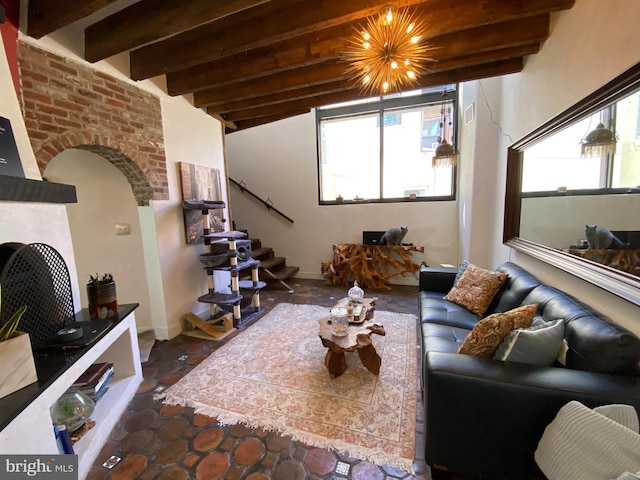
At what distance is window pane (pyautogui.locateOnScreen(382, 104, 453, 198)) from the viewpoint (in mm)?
4316

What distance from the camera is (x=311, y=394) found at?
188 cm

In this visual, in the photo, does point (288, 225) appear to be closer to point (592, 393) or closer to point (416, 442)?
point (416, 442)

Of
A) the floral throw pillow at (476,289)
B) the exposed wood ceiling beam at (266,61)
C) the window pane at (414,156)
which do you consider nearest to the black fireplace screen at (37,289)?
the exposed wood ceiling beam at (266,61)

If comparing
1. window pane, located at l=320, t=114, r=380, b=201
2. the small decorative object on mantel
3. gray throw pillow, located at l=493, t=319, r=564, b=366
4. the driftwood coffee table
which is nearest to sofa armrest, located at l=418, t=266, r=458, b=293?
the driftwood coffee table

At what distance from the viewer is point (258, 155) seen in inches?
202

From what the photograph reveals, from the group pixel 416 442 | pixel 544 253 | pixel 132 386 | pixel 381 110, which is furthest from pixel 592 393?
pixel 381 110

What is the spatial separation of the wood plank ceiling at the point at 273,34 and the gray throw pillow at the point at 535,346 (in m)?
2.10

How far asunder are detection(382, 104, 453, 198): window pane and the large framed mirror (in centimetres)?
187

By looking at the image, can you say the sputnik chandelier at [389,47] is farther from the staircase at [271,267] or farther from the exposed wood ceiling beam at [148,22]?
the staircase at [271,267]

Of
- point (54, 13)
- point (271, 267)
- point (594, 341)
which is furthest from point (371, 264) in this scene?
point (54, 13)

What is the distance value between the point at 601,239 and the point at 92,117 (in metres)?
3.75

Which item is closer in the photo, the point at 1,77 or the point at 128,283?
the point at 1,77

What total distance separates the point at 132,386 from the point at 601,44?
3.77 meters

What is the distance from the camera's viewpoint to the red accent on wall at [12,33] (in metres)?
1.66
